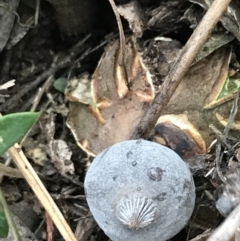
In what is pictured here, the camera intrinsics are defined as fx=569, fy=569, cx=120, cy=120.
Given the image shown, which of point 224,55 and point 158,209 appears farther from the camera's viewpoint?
point 224,55

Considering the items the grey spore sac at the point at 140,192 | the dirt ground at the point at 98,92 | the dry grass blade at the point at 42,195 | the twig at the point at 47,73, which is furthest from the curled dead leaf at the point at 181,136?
the twig at the point at 47,73

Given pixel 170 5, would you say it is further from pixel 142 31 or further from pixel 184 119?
pixel 184 119

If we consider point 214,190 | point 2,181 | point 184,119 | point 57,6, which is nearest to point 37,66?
point 57,6

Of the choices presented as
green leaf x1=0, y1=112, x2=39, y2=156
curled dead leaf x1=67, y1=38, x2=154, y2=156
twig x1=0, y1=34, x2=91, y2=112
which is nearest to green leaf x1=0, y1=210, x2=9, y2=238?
green leaf x1=0, y1=112, x2=39, y2=156

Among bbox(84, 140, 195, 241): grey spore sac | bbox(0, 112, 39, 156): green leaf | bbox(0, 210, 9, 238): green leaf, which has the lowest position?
bbox(0, 210, 9, 238): green leaf

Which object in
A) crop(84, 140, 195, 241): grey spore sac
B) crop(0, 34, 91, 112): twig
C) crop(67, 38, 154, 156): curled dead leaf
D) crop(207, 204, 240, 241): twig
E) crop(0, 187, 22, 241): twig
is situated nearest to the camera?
crop(207, 204, 240, 241): twig

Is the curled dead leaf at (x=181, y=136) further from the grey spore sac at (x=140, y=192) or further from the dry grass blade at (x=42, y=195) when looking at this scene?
the dry grass blade at (x=42, y=195)

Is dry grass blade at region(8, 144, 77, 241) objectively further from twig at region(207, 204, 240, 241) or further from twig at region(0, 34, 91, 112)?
twig at region(207, 204, 240, 241)
